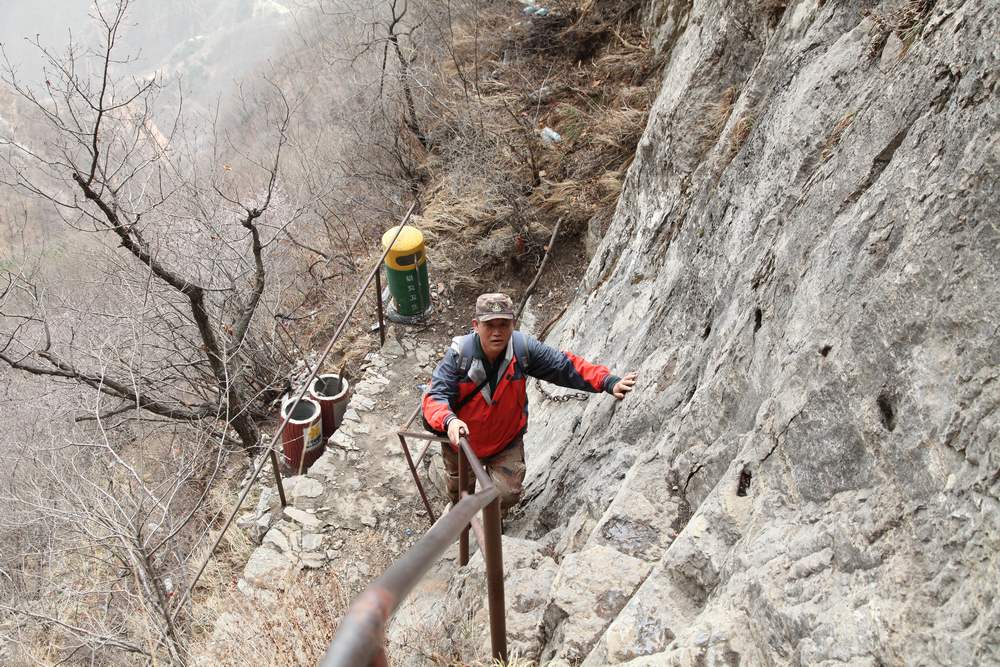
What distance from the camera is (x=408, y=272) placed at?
7.62m

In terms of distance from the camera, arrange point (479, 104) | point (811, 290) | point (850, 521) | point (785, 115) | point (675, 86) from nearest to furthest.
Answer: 1. point (850, 521)
2. point (811, 290)
3. point (785, 115)
4. point (675, 86)
5. point (479, 104)

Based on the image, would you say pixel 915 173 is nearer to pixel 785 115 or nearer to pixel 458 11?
pixel 785 115

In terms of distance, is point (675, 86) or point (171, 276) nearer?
point (675, 86)

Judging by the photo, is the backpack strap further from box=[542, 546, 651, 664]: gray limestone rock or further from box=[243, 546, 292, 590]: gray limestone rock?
box=[243, 546, 292, 590]: gray limestone rock

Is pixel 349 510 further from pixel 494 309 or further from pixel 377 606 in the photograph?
pixel 377 606

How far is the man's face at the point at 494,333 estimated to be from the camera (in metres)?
3.45

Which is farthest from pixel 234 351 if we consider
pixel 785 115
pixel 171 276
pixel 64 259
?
pixel 64 259

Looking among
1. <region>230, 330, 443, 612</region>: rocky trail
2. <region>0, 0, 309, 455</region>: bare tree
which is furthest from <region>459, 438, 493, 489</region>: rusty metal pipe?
<region>0, 0, 309, 455</region>: bare tree

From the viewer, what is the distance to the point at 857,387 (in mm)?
1883

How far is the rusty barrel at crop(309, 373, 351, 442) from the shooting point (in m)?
6.91

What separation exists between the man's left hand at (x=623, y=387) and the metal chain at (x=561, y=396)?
871mm

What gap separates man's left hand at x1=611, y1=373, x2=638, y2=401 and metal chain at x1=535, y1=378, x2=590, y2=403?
2.86 feet

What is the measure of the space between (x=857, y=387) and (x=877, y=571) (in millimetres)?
543

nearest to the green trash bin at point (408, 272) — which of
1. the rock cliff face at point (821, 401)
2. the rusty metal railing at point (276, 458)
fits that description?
the rusty metal railing at point (276, 458)
